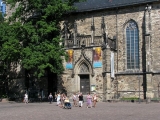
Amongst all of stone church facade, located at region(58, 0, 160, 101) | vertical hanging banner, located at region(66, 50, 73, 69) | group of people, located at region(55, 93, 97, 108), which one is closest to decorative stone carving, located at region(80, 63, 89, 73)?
stone church facade, located at region(58, 0, 160, 101)

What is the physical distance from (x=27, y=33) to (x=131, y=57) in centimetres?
1171

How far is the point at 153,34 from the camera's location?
33000 millimetres

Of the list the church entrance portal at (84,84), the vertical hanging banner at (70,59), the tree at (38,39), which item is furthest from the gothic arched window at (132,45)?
the tree at (38,39)

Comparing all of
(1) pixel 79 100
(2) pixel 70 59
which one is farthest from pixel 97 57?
(1) pixel 79 100

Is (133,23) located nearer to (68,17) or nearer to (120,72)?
(120,72)

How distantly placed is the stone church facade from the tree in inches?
102

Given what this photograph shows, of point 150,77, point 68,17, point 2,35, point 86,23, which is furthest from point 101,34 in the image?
point 2,35

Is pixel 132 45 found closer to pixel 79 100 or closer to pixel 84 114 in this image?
pixel 79 100

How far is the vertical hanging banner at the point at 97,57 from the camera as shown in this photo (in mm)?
31828

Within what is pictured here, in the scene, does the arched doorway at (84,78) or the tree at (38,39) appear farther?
the arched doorway at (84,78)

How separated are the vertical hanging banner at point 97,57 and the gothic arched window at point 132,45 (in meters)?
4.14

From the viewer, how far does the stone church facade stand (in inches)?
1255

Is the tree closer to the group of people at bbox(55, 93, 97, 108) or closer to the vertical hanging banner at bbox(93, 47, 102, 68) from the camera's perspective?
the vertical hanging banner at bbox(93, 47, 102, 68)

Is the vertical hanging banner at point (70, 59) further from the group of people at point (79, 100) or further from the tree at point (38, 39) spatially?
the group of people at point (79, 100)
